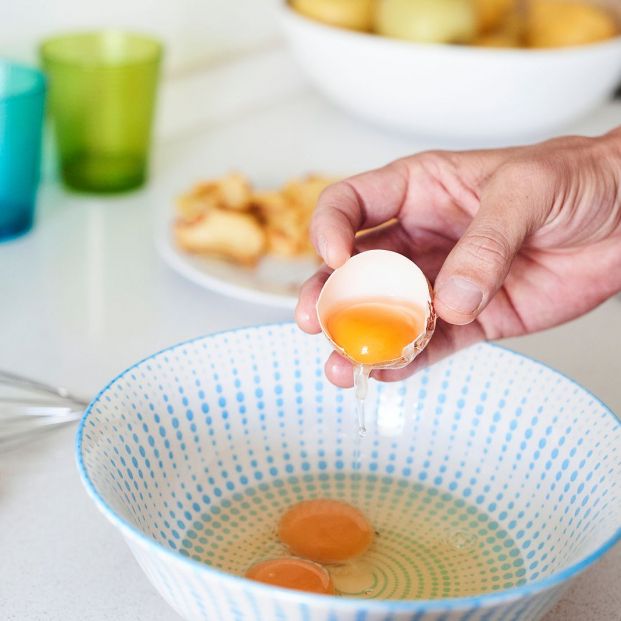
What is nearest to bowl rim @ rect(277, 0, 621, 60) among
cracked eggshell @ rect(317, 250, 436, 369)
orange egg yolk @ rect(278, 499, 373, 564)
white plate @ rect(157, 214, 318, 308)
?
white plate @ rect(157, 214, 318, 308)

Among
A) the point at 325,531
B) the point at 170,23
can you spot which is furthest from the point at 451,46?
the point at 325,531

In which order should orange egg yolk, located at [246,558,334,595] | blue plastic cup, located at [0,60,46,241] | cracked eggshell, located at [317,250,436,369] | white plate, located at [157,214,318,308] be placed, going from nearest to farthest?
orange egg yolk, located at [246,558,334,595] < cracked eggshell, located at [317,250,436,369] < white plate, located at [157,214,318,308] < blue plastic cup, located at [0,60,46,241]

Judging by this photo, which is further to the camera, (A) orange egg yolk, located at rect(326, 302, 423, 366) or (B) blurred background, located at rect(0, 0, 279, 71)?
(B) blurred background, located at rect(0, 0, 279, 71)

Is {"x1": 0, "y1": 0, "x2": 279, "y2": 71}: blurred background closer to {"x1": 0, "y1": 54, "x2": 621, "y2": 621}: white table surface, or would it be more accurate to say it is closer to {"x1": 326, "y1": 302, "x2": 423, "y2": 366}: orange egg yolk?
{"x1": 0, "y1": 54, "x2": 621, "y2": 621}: white table surface

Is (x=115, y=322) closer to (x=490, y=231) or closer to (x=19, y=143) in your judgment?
(x=19, y=143)

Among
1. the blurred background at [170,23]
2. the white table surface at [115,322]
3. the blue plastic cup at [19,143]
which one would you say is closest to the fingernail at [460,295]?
the white table surface at [115,322]

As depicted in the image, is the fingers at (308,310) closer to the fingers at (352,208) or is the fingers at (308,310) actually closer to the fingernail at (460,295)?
the fingers at (352,208)

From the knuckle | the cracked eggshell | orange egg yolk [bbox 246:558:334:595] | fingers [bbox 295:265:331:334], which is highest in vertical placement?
the knuckle
